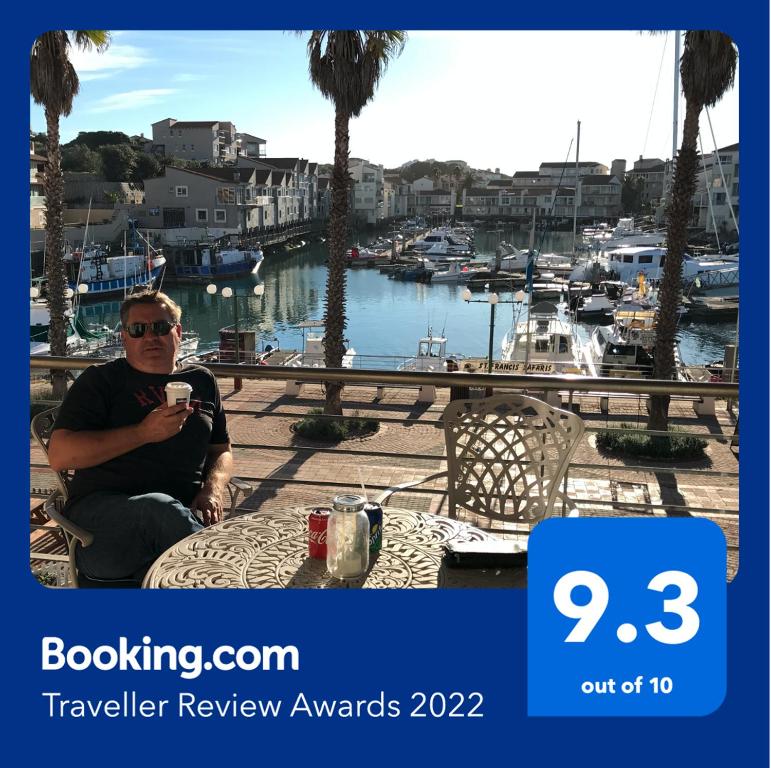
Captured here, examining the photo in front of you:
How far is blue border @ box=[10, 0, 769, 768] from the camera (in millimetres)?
1901

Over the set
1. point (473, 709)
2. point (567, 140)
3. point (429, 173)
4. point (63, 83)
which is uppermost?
point (429, 173)

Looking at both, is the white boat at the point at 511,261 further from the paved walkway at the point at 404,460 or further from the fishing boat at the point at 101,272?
the paved walkway at the point at 404,460

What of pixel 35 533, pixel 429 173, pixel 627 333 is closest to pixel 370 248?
pixel 429 173

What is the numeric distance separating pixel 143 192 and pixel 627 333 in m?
32.4

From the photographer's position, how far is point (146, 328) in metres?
2.47

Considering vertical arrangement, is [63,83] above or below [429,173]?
below

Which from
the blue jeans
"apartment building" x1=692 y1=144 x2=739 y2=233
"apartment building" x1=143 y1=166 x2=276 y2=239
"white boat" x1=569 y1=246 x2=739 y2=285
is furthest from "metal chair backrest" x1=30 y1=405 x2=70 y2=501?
"apartment building" x1=143 y1=166 x2=276 y2=239

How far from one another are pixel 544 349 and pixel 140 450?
69.7ft

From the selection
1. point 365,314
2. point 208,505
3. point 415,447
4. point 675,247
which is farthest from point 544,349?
point 208,505

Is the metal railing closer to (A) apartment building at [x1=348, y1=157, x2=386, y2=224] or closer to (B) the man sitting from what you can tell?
(B) the man sitting

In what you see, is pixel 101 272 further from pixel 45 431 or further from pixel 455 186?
pixel 455 186

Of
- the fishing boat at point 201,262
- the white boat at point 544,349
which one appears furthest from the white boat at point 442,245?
the white boat at point 544,349

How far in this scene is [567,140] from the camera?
33.4 m

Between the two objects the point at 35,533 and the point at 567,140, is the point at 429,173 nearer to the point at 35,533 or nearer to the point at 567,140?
the point at 567,140
